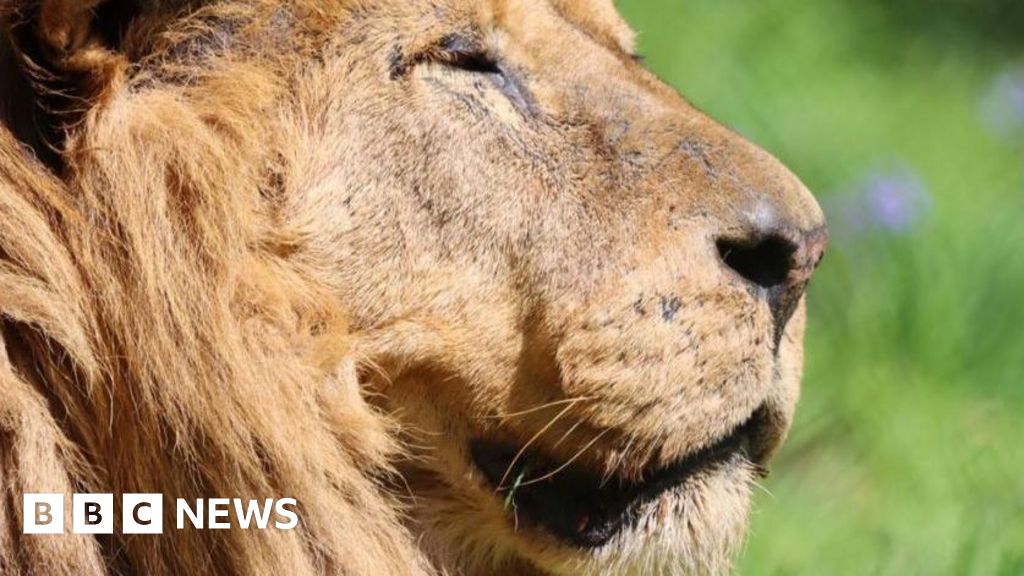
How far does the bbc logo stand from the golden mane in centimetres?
1

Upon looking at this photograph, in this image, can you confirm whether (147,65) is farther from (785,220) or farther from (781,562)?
(781,562)

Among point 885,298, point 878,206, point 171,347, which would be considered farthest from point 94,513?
point 878,206

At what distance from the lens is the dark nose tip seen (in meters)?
2.22

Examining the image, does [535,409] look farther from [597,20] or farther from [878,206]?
[878,206]

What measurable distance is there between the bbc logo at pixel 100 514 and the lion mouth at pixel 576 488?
1.36 feet

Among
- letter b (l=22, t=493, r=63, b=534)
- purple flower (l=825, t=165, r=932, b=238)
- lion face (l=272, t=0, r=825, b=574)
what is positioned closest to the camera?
letter b (l=22, t=493, r=63, b=534)

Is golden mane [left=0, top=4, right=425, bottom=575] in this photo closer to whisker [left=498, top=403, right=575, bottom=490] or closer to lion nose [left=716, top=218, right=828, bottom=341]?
whisker [left=498, top=403, right=575, bottom=490]

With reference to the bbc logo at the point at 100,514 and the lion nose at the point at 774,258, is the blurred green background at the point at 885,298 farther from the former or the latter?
the bbc logo at the point at 100,514

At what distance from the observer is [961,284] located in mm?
4195

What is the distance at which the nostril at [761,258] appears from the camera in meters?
2.23

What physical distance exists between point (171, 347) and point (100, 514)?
22cm

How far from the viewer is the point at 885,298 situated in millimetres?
4340

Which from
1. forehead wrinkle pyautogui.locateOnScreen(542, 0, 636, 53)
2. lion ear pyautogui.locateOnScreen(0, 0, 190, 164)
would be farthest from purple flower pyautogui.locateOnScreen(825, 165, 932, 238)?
lion ear pyautogui.locateOnScreen(0, 0, 190, 164)

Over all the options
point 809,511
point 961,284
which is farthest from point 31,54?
point 961,284
